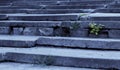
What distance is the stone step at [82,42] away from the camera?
12.7ft

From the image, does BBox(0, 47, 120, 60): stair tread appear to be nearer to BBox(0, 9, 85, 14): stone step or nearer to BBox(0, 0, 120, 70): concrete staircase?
BBox(0, 0, 120, 70): concrete staircase

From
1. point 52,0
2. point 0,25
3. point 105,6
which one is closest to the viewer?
point 0,25

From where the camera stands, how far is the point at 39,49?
13.4 feet

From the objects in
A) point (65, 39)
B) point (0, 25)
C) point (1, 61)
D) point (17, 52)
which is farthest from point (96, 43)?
point (0, 25)

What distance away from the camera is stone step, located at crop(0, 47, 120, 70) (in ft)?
11.3

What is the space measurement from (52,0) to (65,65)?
12.4 feet

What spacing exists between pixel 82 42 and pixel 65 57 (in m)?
0.51

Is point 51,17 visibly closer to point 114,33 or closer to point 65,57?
point 114,33

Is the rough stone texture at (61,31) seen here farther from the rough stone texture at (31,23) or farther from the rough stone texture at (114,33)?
the rough stone texture at (114,33)

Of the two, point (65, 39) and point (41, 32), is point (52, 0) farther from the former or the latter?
point (65, 39)

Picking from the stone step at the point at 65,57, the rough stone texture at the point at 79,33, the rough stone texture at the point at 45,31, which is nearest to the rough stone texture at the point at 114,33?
the rough stone texture at the point at 79,33

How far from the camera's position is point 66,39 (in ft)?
13.6

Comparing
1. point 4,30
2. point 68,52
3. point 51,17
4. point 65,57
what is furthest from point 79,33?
point 4,30

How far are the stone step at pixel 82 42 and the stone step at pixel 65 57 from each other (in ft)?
0.35
